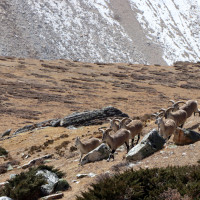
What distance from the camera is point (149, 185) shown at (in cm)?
835

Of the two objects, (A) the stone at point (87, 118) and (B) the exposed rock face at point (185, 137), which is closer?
(B) the exposed rock face at point (185, 137)

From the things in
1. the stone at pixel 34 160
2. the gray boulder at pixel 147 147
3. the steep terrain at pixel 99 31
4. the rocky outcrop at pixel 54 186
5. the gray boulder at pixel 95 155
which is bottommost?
the stone at pixel 34 160

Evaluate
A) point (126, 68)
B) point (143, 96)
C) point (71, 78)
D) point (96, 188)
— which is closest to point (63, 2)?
point (126, 68)

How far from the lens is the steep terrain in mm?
96000

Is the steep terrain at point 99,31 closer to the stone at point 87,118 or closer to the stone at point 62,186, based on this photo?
the stone at point 87,118

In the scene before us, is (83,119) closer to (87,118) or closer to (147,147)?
(87,118)

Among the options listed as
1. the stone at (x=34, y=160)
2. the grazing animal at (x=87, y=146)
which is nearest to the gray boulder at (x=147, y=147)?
the grazing animal at (x=87, y=146)

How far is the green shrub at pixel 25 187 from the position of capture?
33.3 ft

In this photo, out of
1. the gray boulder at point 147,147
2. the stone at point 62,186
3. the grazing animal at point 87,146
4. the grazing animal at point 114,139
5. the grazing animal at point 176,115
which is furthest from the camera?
the grazing animal at point 176,115

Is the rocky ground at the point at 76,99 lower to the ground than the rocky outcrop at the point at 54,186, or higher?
higher

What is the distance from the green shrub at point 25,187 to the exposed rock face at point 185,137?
575 centimetres

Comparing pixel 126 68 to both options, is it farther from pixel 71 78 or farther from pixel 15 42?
pixel 15 42

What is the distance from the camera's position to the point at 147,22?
119812 mm

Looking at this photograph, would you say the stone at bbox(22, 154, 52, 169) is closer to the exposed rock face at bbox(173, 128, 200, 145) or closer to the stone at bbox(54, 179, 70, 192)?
the stone at bbox(54, 179, 70, 192)
